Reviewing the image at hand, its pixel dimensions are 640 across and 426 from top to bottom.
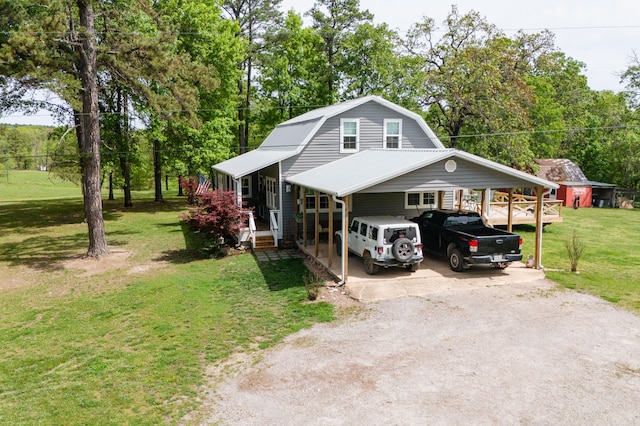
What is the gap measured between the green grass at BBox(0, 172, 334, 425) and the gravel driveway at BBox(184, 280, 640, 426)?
0.94 m

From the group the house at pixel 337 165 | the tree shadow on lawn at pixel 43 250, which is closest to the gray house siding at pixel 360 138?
the house at pixel 337 165

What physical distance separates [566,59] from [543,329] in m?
54.0

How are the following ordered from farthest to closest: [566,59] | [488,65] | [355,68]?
[566,59] → [355,68] → [488,65]

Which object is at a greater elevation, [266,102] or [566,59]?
[566,59]

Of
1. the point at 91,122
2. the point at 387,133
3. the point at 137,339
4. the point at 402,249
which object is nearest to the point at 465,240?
the point at 402,249

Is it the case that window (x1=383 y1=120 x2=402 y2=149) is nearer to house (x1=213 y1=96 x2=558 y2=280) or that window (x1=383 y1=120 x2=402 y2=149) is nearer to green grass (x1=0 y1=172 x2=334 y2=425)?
house (x1=213 y1=96 x2=558 y2=280)

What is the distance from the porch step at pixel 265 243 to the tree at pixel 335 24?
19.8 m

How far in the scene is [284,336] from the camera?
10.2m

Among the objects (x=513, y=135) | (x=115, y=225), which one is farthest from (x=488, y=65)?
(x=115, y=225)

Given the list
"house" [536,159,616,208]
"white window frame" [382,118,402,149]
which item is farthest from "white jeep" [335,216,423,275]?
"house" [536,159,616,208]

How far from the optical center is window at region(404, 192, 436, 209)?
20.8 m

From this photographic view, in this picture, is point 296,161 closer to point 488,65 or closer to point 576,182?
point 488,65

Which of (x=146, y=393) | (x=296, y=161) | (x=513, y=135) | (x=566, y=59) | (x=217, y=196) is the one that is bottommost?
(x=146, y=393)

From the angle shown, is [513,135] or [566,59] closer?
[513,135]
